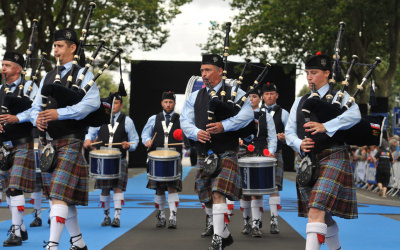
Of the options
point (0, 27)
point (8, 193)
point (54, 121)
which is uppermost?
point (0, 27)

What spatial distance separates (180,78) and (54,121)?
30.1 m

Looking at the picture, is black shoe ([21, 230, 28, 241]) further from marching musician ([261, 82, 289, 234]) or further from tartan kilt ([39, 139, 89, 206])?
marching musician ([261, 82, 289, 234])

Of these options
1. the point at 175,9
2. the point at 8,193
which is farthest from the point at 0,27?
the point at 8,193

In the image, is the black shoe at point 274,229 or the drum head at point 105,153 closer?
the black shoe at point 274,229

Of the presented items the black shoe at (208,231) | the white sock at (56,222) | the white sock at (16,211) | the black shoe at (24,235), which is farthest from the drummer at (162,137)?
the white sock at (56,222)

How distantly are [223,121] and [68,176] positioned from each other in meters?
1.73

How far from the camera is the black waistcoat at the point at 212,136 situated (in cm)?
696

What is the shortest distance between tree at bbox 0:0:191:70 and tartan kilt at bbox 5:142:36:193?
11547 millimetres

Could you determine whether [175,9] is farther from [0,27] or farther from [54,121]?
[54,121]

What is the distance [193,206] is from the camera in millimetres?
13844

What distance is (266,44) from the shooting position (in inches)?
1147

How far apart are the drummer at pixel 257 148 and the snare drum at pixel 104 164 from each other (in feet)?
6.21

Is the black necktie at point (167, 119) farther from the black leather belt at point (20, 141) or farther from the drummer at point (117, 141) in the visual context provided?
the black leather belt at point (20, 141)

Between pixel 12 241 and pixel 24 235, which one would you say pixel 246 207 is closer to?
pixel 24 235
